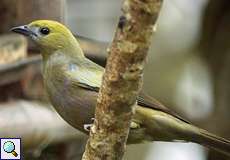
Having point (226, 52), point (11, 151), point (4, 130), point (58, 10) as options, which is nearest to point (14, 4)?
point (58, 10)

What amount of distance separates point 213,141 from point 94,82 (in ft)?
2.14

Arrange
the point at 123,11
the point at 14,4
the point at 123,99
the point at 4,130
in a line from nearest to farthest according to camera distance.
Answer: the point at 123,11
the point at 123,99
the point at 4,130
the point at 14,4

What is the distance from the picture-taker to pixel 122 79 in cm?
283

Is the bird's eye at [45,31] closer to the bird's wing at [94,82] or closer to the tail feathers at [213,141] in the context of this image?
the bird's wing at [94,82]

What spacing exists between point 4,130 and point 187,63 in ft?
11.1

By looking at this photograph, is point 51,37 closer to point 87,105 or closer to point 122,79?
point 87,105

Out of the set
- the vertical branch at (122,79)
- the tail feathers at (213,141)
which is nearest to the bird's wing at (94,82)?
the tail feathers at (213,141)

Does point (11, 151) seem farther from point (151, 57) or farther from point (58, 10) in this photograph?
point (151, 57)

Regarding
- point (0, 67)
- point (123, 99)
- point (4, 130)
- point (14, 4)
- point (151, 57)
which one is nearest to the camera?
point (123, 99)

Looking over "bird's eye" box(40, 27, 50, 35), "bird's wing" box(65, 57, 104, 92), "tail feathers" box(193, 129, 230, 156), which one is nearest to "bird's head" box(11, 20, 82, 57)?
"bird's eye" box(40, 27, 50, 35)

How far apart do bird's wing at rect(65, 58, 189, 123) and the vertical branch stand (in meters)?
0.83

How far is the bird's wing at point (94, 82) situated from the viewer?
3926 millimetres

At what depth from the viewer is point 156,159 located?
786 cm

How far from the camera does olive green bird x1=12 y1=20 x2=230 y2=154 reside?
3850 mm
